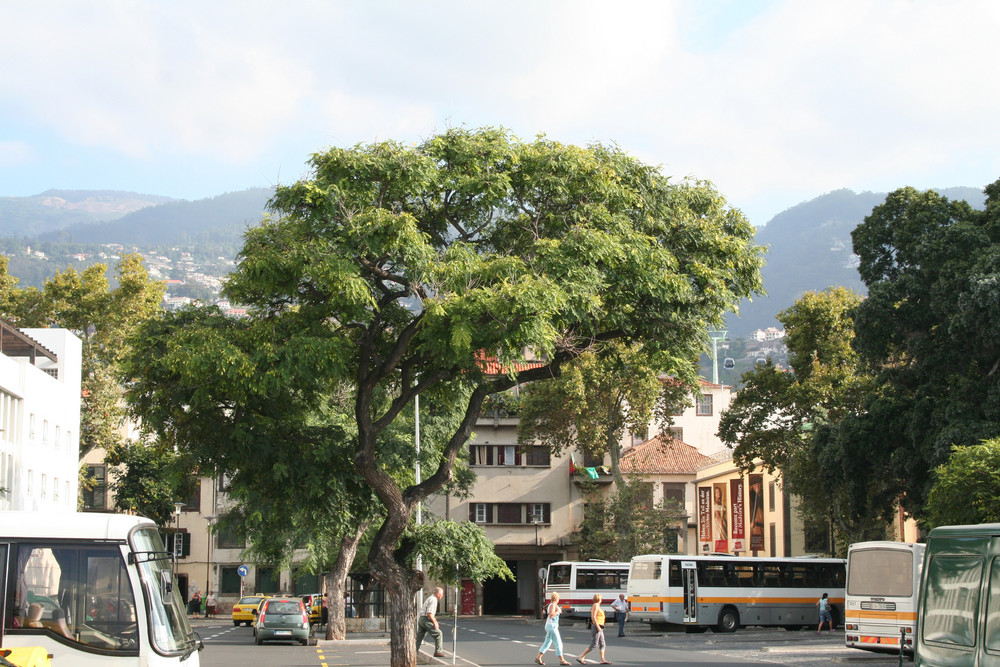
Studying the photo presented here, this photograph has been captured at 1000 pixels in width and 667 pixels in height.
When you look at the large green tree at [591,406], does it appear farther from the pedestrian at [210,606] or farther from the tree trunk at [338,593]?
the pedestrian at [210,606]

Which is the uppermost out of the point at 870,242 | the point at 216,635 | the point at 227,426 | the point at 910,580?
the point at 870,242

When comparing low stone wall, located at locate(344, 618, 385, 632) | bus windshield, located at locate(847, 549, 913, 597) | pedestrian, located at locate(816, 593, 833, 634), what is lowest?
low stone wall, located at locate(344, 618, 385, 632)

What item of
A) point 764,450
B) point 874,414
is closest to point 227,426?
point 874,414

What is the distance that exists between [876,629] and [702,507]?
37.9 meters

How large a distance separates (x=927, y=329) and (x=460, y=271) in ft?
71.9

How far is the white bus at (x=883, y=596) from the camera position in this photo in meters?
27.4

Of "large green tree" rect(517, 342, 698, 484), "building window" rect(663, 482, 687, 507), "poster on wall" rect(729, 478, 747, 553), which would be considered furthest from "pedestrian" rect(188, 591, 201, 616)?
"poster on wall" rect(729, 478, 747, 553)

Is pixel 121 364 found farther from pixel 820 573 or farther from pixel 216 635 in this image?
pixel 820 573

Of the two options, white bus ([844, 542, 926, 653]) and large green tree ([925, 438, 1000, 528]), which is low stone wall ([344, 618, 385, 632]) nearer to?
white bus ([844, 542, 926, 653])

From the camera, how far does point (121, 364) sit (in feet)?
60.0

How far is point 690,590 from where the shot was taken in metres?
44.2

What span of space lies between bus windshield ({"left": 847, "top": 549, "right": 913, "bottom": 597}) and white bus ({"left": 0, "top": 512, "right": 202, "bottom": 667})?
21133mm

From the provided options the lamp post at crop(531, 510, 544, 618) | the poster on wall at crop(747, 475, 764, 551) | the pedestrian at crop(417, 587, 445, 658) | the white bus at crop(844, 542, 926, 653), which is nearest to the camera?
the pedestrian at crop(417, 587, 445, 658)

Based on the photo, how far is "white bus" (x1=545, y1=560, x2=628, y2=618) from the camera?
5616 cm
